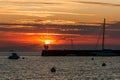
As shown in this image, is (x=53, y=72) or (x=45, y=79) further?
(x=53, y=72)

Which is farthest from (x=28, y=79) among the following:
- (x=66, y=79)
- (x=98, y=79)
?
(x=98, y=79)

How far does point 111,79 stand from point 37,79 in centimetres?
1356

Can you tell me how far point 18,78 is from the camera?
303 ft

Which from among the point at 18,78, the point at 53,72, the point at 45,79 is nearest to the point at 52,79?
the point at 45,79

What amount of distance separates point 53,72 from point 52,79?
1994 centimetres

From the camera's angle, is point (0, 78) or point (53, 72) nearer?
point (0, 78)

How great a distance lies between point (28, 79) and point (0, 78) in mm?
5773

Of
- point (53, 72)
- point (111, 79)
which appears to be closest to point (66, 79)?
point (111, 79)

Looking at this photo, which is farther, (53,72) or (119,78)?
(53,72)

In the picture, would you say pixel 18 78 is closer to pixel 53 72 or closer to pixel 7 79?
pixel 7 79

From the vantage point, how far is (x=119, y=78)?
294ft

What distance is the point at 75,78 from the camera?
296ft

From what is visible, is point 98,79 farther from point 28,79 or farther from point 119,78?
point 28,79

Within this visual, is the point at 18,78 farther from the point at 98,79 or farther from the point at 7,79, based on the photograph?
the point at 98,79
